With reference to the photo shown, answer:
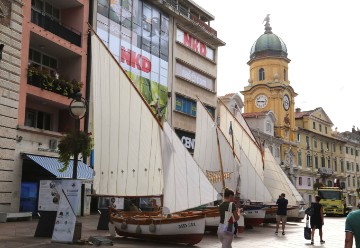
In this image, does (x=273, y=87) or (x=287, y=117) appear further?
(x=287, y=117)

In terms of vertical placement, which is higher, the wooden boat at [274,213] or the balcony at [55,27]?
the balcony at [55,27]

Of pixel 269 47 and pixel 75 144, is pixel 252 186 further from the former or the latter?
→ pixel 269 47

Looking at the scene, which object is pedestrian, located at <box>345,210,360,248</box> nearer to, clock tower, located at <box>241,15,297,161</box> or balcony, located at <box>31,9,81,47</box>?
balcony, located at <box>31,9,81,47</box>

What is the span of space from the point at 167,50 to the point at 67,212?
27.5 metres

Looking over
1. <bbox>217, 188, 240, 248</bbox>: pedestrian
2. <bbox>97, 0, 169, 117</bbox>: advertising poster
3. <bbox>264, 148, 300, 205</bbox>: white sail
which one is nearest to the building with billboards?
<bbox>97, 0, 169, 117</bbox>: advertising poster

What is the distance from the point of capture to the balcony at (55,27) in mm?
27000

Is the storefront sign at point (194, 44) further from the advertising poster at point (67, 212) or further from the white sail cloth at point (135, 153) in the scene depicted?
the advertising poster at point (67, 212)

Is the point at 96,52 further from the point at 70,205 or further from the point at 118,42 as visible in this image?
the point at 118,42

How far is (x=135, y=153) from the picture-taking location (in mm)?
16391

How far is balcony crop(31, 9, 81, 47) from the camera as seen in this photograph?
2700 centimetres

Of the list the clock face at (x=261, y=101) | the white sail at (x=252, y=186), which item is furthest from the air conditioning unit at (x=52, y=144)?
the clock face at (x=261, y=101)

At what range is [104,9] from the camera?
3275 centimetres

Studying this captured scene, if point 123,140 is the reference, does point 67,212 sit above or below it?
below

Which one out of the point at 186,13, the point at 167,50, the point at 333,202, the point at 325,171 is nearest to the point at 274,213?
the point at 167,50
